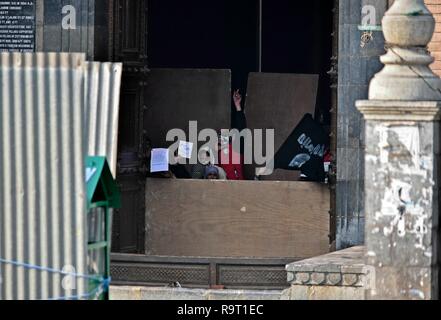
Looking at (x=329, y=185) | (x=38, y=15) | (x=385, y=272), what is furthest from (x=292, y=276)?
(x=38, y=15)

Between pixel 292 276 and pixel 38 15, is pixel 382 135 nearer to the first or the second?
pixel 292 276

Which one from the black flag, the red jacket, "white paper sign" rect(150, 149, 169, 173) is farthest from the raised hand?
"white paper sign" rect(150, 149, 169, 173)

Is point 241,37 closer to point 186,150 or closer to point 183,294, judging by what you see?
point 186,150

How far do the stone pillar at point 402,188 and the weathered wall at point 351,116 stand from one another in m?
4.91

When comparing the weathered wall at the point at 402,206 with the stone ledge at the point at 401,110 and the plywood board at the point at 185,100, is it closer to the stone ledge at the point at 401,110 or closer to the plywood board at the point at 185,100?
the stone ledge at the point at 401,110

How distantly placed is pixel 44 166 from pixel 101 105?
0.56 metres

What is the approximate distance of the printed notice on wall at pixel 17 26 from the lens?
14.9 meters

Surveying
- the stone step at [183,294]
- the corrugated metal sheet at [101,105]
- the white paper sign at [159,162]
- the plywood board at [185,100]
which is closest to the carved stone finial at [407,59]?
the corrugated metal sheet at [101,105]

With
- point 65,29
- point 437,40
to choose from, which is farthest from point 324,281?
point 65,29

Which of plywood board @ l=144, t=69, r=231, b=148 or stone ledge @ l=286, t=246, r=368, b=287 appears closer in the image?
stone ledge @ l=286, t=246, r=368, b=287

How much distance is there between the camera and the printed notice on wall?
14914 millimetres

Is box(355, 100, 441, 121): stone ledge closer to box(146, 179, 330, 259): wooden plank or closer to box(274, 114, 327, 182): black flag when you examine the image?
box(146, 179, 330, 259): wooden plank

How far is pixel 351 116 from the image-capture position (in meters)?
14.7

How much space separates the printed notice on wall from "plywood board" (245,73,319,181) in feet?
8.92
